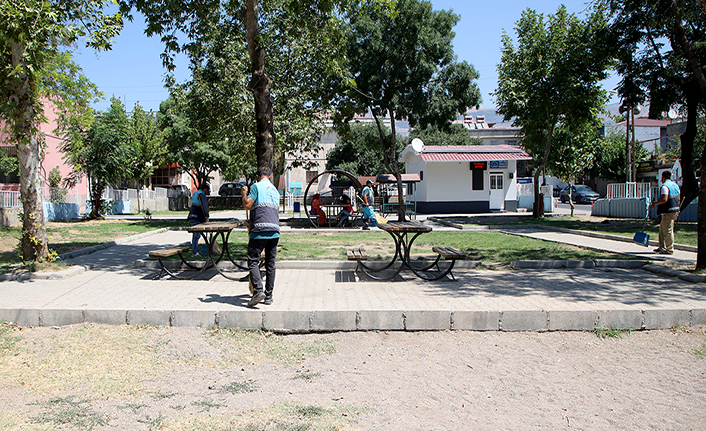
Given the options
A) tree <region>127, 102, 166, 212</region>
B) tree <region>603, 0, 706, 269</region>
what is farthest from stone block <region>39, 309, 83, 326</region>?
tree <region>127, 102, 166, 212</region>

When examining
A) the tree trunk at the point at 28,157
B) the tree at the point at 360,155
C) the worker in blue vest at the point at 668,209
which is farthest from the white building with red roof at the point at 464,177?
the tree trunk at the point at 28,157

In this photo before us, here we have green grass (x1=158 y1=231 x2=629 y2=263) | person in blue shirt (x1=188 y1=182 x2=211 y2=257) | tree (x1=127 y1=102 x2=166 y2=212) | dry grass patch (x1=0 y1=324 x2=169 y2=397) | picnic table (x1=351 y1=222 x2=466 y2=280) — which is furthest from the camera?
tree (x1=127 y1=102 x2=166 y2=212)

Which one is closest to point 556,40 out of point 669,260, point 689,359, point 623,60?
point 623,60

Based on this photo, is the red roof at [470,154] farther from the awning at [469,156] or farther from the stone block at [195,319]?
the stone block at [195,319]

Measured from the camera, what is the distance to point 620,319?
238 inches

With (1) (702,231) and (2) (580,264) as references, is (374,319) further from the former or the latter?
(1) (702,231)

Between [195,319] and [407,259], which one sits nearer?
[195,319]

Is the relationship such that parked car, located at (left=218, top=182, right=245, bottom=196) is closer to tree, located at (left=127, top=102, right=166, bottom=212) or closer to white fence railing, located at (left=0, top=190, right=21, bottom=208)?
tree, located at (left=127, top=102, right=166, bottom=212)

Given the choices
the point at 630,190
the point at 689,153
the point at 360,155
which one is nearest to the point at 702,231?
the point at 689,153

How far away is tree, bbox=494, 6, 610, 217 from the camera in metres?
22.0

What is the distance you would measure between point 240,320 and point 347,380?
1.90 metres

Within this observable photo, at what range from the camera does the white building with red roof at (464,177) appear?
31.1 metres

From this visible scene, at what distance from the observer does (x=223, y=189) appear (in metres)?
44.1

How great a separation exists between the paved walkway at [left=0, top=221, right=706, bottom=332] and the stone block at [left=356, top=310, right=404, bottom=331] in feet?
0.04
